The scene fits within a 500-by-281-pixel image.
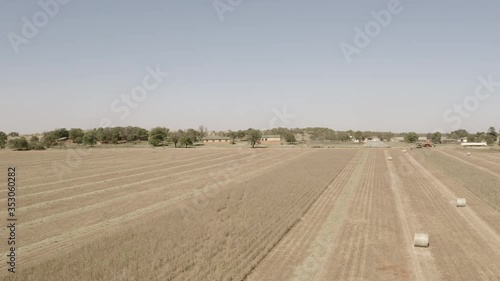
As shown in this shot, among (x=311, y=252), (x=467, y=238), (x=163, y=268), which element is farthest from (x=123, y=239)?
(x=467, y=238)

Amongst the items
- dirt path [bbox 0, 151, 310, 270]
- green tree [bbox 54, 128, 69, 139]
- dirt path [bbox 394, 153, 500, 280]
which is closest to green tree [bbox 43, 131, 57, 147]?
green tree [bbox 54, 128, 69, 139]

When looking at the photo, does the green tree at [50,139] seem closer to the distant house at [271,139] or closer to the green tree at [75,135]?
the green tree at [75,135]

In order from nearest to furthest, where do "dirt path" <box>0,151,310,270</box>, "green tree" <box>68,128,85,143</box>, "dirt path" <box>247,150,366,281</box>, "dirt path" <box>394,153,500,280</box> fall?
"dirt path" <box>247,150,366,281</box> < "dirt path" <box>394,153,500,280</box> < "dirt path" <box>0,151,310,270</box> < "green tree" <box>68,128,85,143</box>

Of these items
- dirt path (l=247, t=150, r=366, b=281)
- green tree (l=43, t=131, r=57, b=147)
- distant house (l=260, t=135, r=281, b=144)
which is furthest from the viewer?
distant house (l=260, t=135, r=281, b=144)

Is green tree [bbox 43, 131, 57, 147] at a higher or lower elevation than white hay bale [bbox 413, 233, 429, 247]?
higher

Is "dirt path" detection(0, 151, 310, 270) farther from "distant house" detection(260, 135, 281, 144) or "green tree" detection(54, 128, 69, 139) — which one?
"green tree" detection(54, 128, 69, 139)

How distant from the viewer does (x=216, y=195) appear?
31.6 meters

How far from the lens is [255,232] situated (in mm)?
19984

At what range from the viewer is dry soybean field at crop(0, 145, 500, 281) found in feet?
48.4

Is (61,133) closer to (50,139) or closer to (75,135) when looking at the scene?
(75,135)

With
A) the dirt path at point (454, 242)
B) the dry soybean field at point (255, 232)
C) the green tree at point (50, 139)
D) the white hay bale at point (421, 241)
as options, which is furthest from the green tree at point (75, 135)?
the white hay bale at point (421, 241)

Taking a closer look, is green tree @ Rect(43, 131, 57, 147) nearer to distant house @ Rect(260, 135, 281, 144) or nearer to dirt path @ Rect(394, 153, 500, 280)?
distant house @ Rect(260, 135, 281, 144)

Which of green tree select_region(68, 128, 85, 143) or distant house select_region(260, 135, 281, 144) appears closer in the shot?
green tree select_region(68, 128, 85, 143)

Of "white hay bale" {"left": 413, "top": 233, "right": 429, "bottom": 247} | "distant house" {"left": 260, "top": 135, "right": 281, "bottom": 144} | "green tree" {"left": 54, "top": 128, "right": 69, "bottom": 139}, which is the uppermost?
"green tree" {"left": 54, "top": 128, "right": 69, "bottom": 139}
